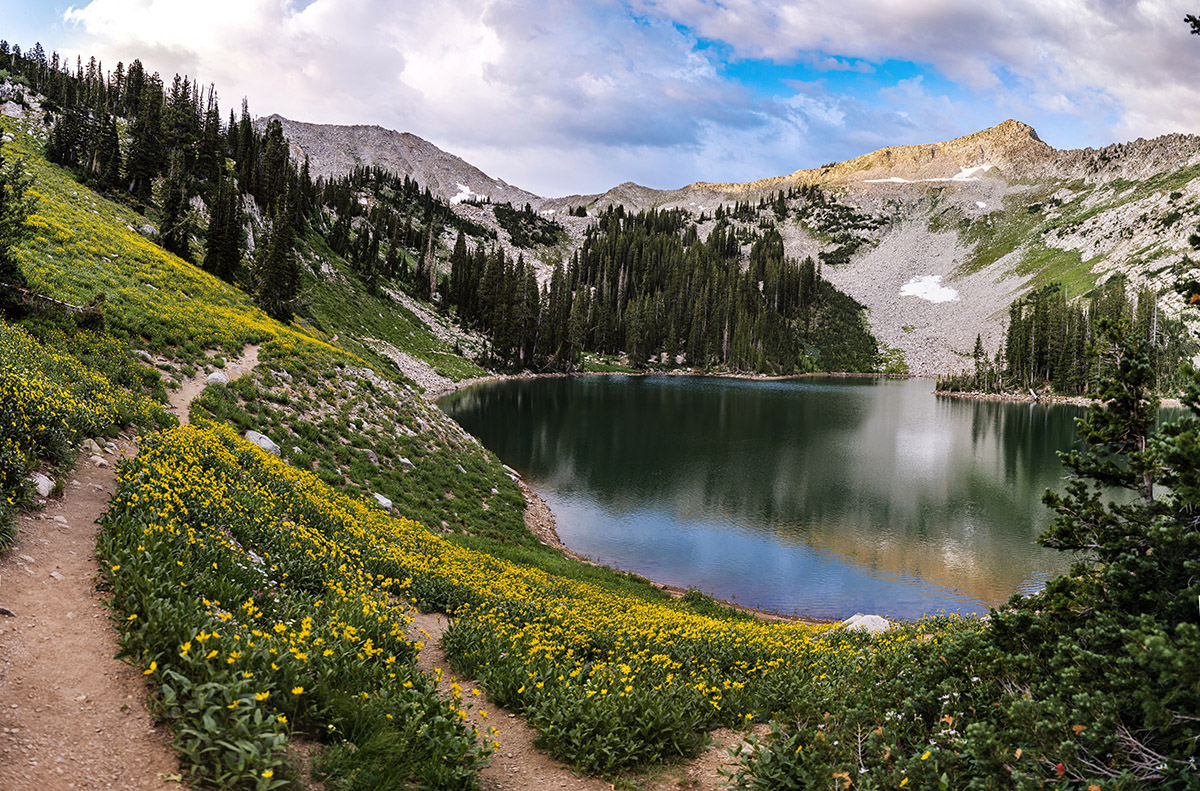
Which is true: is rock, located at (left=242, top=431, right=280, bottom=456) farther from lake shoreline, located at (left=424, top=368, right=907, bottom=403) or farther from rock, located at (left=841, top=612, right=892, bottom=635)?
lake shoreline, located at (left=424, top=368, right=907, bottom=403)

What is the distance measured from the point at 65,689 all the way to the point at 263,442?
17.1 metres

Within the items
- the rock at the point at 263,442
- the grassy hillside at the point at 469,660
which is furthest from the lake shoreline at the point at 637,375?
the grassy hillside at the point at 469,660

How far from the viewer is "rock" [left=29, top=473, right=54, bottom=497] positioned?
30.9ft

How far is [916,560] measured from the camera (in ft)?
97.5

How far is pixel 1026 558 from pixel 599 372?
349ft

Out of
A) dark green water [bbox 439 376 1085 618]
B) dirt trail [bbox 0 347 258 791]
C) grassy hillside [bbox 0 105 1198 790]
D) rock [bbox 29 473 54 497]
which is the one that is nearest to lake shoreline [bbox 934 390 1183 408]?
dark green water [bbox 439 376 1085 618]

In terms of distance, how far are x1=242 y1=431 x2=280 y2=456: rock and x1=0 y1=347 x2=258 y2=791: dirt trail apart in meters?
12.9

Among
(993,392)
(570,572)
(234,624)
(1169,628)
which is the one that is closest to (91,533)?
(234,624)

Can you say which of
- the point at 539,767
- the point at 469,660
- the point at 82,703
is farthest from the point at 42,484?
the point at 539,767

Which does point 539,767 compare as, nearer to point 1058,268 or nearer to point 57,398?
point 57,398

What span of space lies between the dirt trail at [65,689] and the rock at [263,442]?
12901 millimetres

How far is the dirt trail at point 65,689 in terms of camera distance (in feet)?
15.8

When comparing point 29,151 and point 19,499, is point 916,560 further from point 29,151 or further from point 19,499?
point 29,151

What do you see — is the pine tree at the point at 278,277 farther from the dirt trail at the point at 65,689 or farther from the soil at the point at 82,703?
the dirt trail at the point at 65,689
